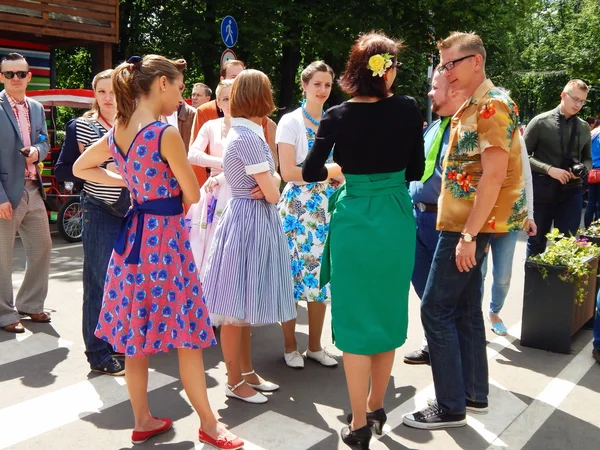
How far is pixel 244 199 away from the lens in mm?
3869

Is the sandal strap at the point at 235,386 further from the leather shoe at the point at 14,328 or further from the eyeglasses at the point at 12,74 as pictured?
the eyeglasses at the point at 12,74

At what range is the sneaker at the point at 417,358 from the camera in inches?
184

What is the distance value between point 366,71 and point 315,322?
2110 mm

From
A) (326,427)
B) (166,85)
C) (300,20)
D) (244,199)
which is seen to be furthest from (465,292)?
(300,20)

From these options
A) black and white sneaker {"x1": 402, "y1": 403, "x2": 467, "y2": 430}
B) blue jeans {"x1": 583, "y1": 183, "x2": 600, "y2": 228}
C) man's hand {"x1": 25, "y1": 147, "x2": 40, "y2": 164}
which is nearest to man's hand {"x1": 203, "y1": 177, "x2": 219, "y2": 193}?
man's hand {"x1": 25, "y1": 147, "x2": 40, "y2": 164}

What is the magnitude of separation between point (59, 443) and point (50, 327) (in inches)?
86.4

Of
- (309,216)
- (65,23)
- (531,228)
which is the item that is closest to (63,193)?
(65,23)

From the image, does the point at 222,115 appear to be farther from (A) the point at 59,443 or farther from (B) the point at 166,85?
(A) the point at 59,443

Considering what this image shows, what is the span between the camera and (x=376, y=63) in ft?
10.0

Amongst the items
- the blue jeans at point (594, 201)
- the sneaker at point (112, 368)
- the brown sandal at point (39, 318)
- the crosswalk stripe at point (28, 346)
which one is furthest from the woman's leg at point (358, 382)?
the blue jeans at point (594, 201)

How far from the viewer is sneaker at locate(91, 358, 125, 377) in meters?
4.35

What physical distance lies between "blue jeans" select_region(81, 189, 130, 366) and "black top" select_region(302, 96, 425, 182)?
1.69 meters

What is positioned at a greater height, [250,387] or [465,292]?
[465,292]

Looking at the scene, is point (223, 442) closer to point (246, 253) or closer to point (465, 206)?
point (246, 253)
